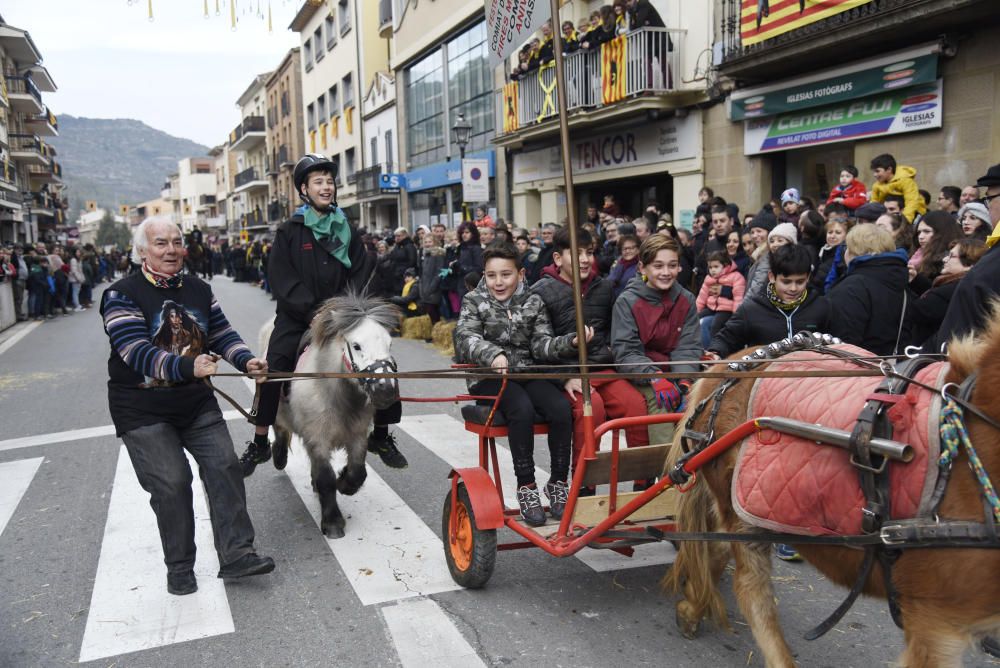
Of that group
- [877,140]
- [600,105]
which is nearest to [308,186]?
[877,140]

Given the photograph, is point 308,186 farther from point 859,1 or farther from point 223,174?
point 223,174

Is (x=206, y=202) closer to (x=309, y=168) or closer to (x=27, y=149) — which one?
(x=27, y=149)

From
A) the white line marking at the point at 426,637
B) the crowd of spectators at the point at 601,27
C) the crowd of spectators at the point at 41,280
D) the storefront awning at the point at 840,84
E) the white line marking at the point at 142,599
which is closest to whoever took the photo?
the white line marking at the point at 426,637

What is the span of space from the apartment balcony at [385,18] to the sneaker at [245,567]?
33.0 metres

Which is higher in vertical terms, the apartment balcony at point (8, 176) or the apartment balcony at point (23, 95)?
the apartment balcony at point (23, 95)

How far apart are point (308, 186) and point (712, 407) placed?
3.44m

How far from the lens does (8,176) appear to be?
4281 cm

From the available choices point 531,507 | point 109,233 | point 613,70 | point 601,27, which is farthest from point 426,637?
point 109,233

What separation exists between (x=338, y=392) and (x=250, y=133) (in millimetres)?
65638

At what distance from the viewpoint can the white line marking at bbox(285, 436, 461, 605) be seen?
4324 millimetres

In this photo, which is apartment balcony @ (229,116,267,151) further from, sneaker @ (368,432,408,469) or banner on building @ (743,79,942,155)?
sneaker @ (368,432,408,469)

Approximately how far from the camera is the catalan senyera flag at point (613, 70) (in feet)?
53.3

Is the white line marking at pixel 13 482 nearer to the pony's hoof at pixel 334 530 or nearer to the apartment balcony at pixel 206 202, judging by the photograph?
the pony's hoof at pixel 334 530

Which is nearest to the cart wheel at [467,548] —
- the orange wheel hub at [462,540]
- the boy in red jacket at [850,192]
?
the orange wheel hub at [462,540]
